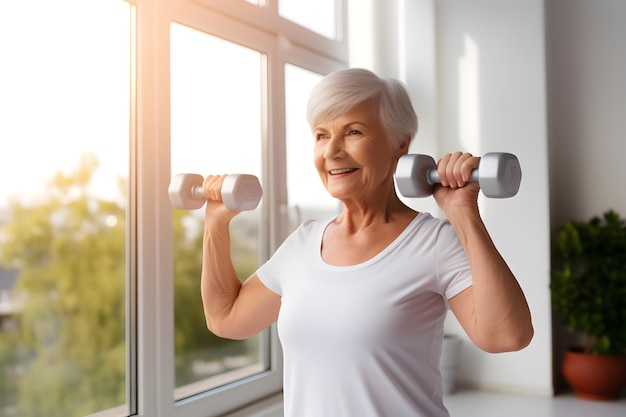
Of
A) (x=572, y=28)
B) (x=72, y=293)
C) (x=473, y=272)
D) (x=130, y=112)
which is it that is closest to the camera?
(x=473, y=272)

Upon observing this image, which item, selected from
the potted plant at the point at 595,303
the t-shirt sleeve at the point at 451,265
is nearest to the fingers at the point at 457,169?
the t-shirt sleeve at the point at 451,265

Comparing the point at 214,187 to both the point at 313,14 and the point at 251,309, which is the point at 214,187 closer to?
the point at 251,309

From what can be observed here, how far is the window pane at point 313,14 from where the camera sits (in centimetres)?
246

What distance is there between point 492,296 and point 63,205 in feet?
3.51

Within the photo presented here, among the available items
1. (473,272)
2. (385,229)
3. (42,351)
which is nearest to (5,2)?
(42,351)

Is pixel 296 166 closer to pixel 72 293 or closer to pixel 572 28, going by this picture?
pixel 72 293

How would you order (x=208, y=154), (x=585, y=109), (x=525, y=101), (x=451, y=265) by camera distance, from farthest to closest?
1. (x=585, y=109)
2. (x=525, y=101)
3. (x=208, y=154)
4. (x=451, y=265)

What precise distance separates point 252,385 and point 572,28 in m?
2.10

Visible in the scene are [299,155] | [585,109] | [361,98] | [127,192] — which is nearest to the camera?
[361,98]

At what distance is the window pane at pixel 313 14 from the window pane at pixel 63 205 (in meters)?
0.85

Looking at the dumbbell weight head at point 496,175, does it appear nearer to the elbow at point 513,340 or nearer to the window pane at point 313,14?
the elbow at point 513,340

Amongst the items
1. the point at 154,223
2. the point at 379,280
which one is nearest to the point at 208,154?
the point at 154,223

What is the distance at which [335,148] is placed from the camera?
1.12 metres

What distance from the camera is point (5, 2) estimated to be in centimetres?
146
